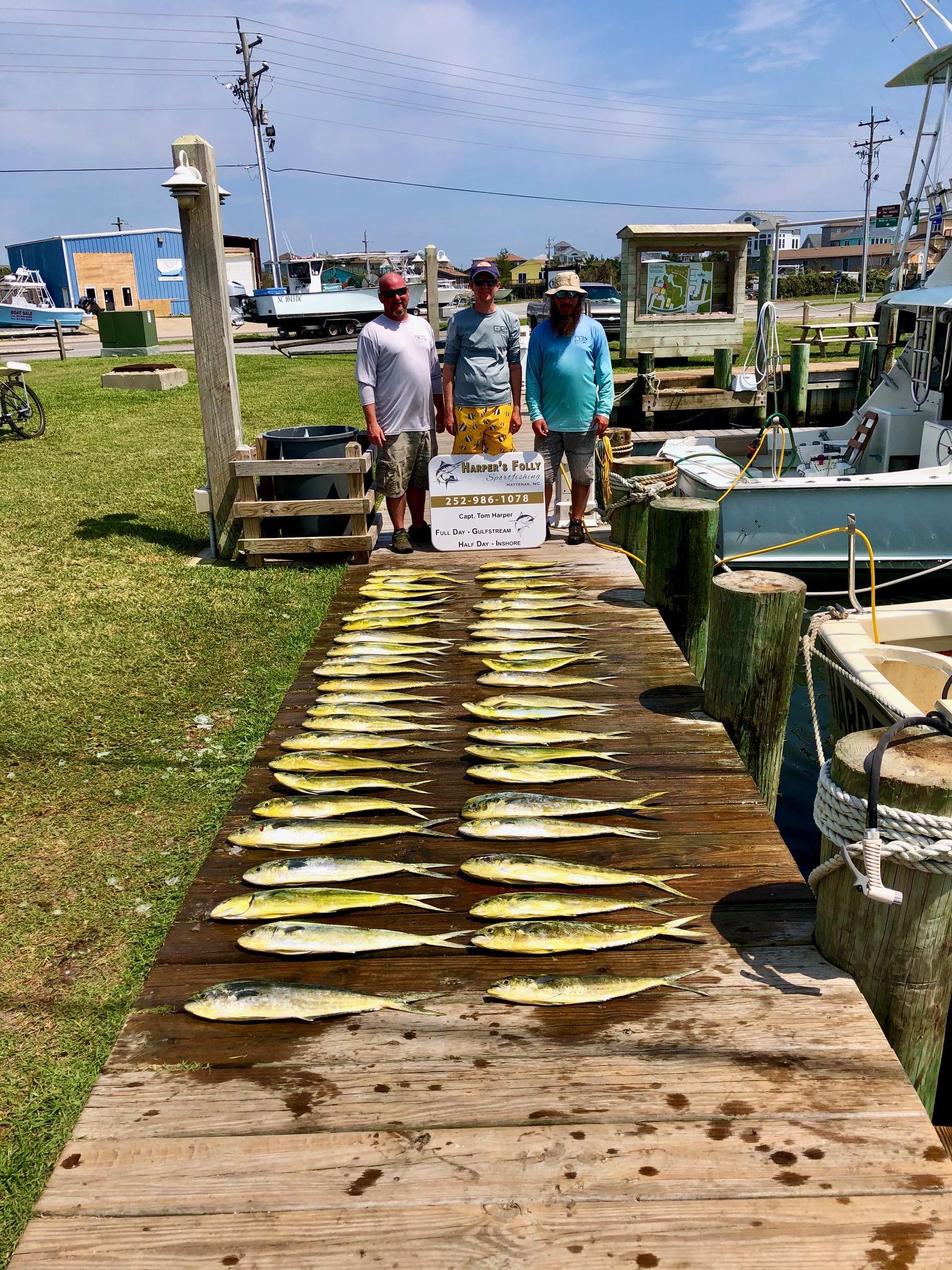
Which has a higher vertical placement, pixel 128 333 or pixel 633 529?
pixel 128 333

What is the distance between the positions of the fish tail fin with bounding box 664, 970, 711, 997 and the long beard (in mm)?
4941

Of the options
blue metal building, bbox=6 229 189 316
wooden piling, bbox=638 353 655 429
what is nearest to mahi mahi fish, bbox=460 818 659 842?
wooden piling, bbox=638 353 655 429

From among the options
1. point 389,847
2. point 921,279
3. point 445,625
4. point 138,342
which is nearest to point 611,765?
point 389,847

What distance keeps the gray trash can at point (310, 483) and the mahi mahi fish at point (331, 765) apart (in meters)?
3.59

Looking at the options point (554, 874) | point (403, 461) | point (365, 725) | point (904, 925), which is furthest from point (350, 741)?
point (403, 461)

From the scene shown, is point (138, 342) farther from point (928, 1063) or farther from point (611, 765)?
point (928, 1063)

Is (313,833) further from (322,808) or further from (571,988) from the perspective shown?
(571,988)

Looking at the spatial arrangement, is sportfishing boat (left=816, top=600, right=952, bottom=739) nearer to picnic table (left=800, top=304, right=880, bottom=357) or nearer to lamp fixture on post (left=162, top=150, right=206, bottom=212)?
lamp fixture on post (left=162, top=150, right=206, bottom=212)

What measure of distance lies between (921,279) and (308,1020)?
11527 millimetres

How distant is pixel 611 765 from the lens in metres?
4.15

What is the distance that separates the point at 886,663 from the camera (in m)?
4.58

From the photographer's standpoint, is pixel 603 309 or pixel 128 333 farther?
pixel 603 309

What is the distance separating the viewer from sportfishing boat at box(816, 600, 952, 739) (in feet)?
13.6

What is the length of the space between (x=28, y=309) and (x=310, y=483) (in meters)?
44.4
